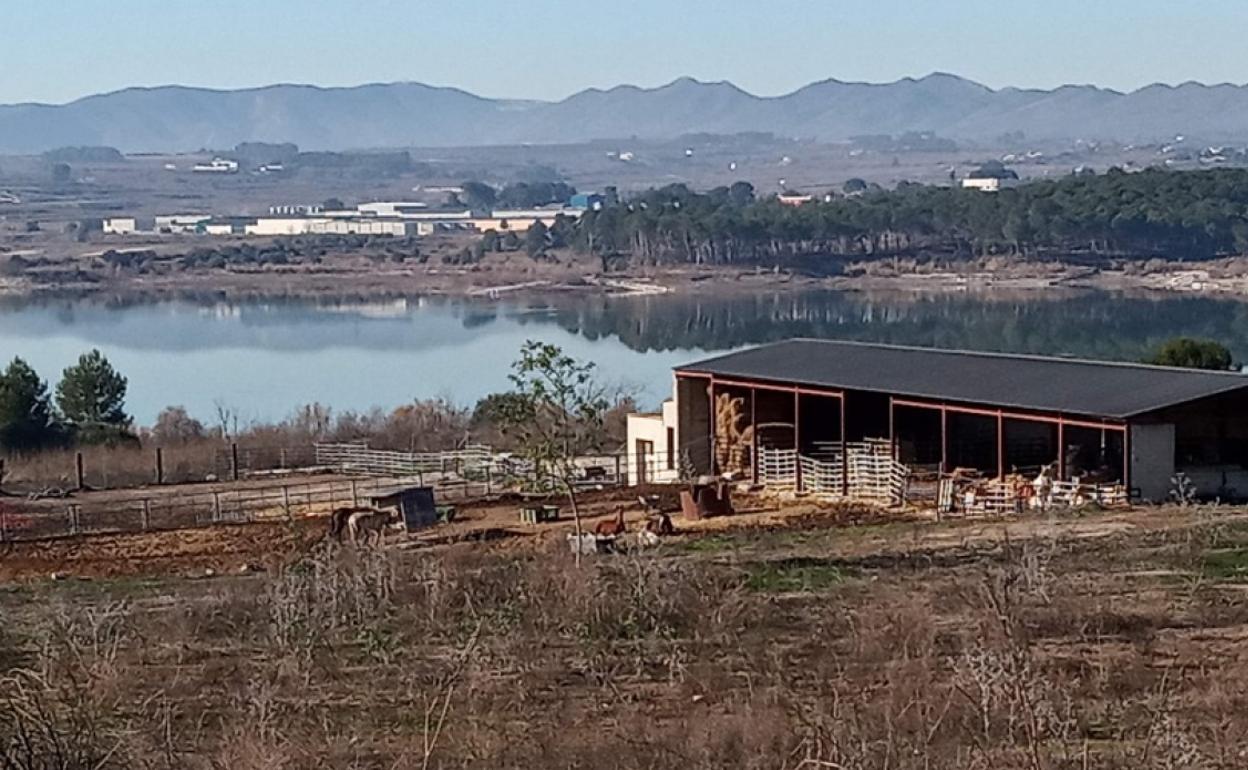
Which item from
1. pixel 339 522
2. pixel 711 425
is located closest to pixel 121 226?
pixel 711 425

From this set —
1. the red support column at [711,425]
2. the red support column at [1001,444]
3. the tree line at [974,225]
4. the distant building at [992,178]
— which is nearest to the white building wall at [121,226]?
the tree line at [974,225]

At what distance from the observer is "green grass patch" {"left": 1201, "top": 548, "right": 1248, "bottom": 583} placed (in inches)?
489

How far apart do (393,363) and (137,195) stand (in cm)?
14569

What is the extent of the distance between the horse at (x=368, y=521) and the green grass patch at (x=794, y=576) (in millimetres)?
6335

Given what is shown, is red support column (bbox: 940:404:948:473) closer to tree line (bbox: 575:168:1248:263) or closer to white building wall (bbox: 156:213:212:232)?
tree line (bbox: 575:168:1248:263)

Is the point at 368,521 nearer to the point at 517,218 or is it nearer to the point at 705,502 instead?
the point at 705,502

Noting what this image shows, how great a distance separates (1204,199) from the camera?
90.2 m

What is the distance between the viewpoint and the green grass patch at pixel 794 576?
483 inches

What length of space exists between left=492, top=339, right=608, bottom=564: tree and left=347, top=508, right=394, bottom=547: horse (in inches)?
64.4

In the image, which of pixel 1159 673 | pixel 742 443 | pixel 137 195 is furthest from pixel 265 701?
pixel 137 195

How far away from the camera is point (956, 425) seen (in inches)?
1010

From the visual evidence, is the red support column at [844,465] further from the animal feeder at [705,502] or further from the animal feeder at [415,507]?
the animal feeder at [415,507]

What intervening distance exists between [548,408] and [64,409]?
21.0 m

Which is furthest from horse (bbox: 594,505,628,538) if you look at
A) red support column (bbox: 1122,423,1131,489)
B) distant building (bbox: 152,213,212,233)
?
distant building (bbox: 152,213,212,233)
